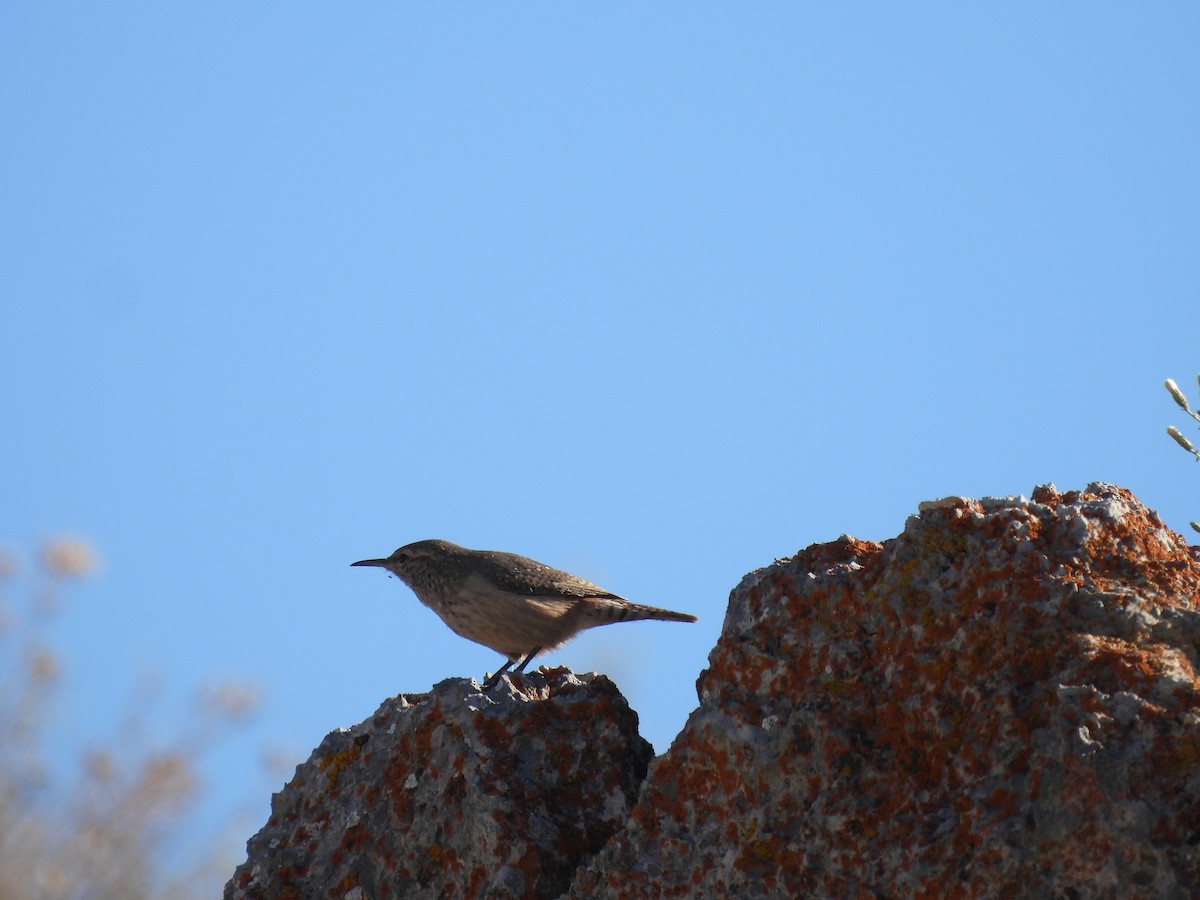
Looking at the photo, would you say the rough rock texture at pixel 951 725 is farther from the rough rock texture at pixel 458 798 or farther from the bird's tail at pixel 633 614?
the bird's tail at pixel 633 614

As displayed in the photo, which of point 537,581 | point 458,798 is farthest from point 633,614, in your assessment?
point 458,798

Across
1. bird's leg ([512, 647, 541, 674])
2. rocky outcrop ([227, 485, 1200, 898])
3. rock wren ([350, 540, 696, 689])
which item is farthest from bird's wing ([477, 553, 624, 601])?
rocky outcrop ([227, 485, 1200, 898])

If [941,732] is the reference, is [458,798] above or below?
above

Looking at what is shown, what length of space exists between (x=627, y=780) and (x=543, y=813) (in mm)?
366

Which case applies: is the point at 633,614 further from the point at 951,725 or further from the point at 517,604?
the point at 951,725

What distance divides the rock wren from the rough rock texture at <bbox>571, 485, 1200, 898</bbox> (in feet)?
9.52

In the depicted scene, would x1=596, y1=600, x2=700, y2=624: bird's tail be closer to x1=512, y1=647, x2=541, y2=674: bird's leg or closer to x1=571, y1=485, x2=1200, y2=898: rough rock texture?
x1=512, y1=647, x2=541, y2=674: bird's leg

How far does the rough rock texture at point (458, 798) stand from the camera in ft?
14.2

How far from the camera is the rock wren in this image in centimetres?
695

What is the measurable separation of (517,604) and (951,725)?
3.56m

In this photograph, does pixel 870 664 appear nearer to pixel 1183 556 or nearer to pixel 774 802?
pixel 774 802

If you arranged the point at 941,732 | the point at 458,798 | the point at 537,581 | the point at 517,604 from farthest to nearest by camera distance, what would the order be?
the point at 537,581, the point at 517,604, the point at 458,798, the point at 941,732

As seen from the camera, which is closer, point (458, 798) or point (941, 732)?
point (941, 732)

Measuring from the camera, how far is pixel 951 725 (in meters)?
3.61
